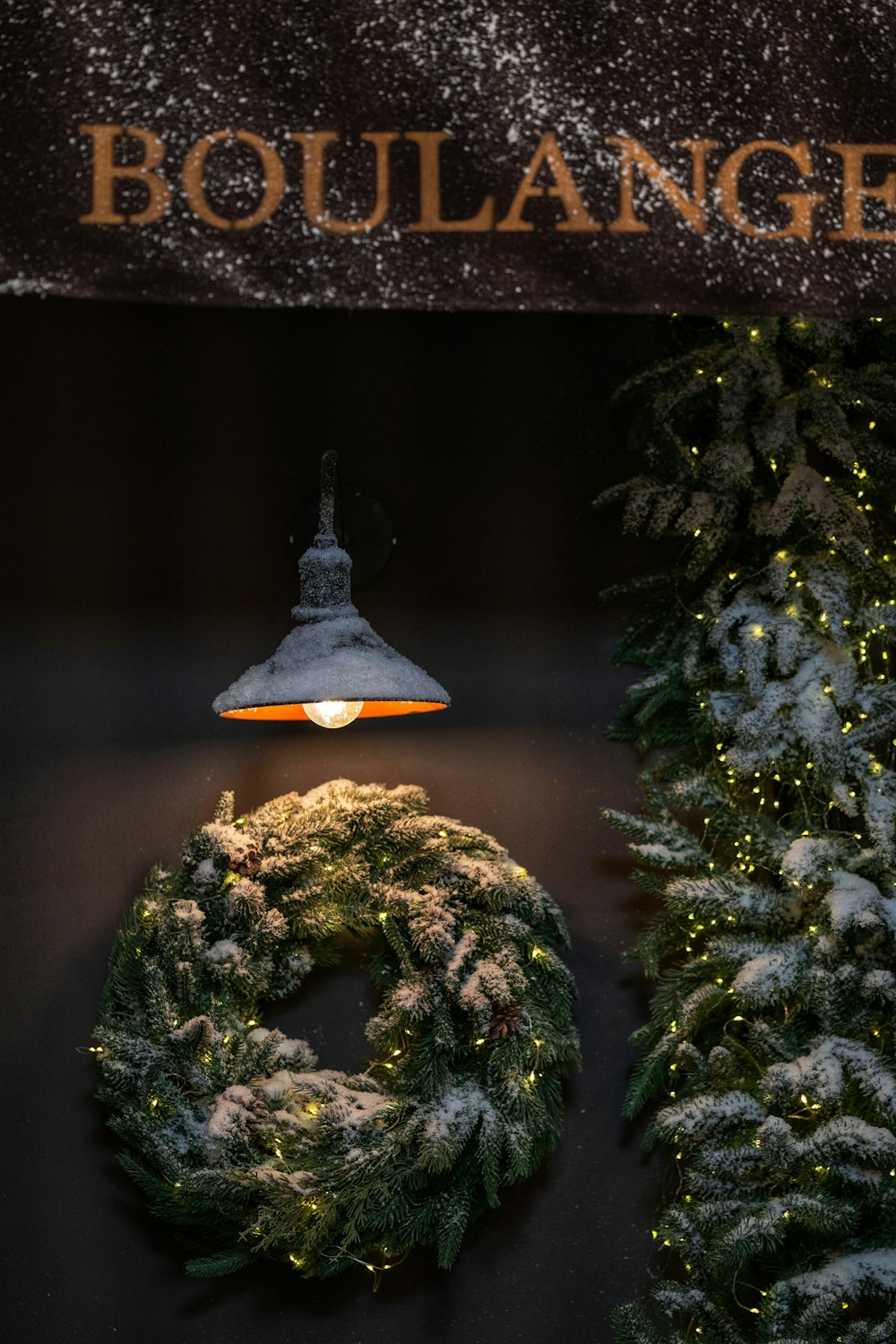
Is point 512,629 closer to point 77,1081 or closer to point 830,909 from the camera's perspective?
point 830,909

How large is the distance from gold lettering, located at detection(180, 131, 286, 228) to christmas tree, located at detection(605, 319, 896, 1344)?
1.32m

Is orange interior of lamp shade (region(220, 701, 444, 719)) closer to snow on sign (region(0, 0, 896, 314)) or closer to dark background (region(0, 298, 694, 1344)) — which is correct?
dark background (region(0, 298, 694, 1344))

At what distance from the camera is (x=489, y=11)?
4.05 ft

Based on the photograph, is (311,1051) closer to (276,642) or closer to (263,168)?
(276,642)

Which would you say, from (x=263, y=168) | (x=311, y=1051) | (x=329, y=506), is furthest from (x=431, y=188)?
(x=311, y=1051)

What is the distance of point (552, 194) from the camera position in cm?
122

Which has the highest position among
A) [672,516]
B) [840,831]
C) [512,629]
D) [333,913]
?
[672,516]

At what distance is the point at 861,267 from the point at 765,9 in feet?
0.93

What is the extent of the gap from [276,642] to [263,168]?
1474mm

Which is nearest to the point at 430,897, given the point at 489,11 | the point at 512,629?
the point at 512,629

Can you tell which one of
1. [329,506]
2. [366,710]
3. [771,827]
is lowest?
[771,827]

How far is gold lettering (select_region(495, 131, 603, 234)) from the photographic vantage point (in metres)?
1.22

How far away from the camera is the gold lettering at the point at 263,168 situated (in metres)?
1.21

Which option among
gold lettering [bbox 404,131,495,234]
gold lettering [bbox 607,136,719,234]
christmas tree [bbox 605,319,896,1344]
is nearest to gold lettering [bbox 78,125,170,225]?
gold lettering [bbox 404,131,495,234]
